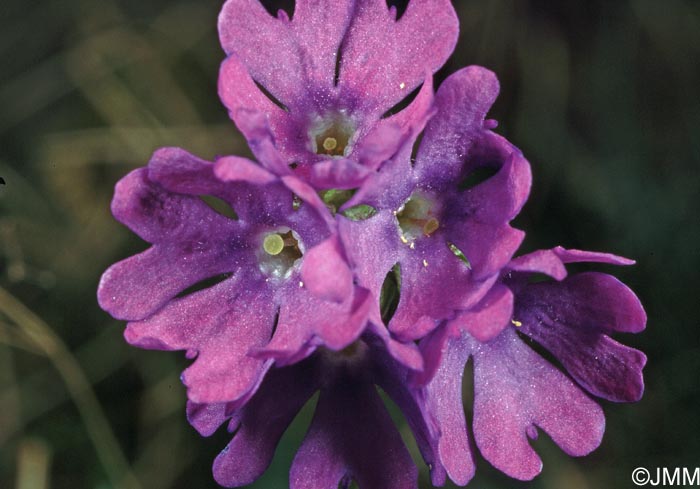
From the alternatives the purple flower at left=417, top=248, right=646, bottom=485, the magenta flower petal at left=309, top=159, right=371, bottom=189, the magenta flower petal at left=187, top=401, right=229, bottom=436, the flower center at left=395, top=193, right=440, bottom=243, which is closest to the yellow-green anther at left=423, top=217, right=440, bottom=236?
the flower center at left=395, top=193, right=440, bottom=243

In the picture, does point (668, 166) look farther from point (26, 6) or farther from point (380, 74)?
point (26, 6)

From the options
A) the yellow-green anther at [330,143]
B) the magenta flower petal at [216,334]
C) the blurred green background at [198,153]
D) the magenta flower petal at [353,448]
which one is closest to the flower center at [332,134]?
the yellow-green anther at [330,143]

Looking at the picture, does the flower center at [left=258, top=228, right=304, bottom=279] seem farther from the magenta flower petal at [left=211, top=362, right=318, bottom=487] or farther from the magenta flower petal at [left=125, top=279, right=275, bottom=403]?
the magenta flower petal at [left=211, top=362, right=318, bottom=487]

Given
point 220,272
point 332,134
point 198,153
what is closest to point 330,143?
point 332,134

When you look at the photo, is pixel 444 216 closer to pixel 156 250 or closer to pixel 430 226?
pixel 430 226

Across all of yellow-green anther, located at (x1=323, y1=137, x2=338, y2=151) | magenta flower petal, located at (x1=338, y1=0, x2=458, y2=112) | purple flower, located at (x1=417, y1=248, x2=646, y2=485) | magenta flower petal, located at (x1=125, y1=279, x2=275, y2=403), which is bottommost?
purple flower, located at (x1=417, y1=248, x2=646, y2=485)

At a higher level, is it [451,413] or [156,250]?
[156,250]

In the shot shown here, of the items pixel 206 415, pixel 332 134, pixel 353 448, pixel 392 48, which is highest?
pixel 392 48

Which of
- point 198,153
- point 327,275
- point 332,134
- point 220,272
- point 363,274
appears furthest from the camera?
point 198,153
